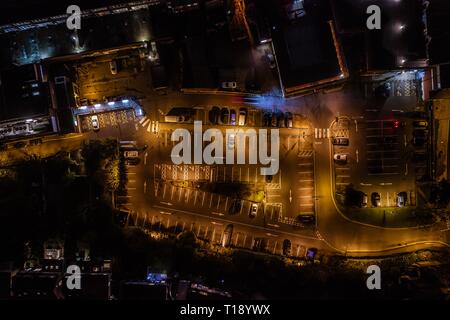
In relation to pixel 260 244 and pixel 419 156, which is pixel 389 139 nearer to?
pixel 419 156

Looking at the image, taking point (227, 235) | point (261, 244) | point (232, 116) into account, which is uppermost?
point (232, 116)

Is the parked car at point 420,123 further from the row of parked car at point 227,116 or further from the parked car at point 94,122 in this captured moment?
the parked car at point 94,122

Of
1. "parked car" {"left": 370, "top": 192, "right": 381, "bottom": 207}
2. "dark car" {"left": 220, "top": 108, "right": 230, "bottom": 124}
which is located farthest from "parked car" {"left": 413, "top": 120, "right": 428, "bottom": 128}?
"dark car" {"left": 220, "top": 108, "right": 230, "bottom": 124}

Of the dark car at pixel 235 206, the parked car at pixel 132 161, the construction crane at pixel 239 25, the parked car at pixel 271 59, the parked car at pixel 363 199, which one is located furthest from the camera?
the dark car at pixel 235 206

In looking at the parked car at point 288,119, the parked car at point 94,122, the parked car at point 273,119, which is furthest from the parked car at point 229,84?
the parked car at point 94,122

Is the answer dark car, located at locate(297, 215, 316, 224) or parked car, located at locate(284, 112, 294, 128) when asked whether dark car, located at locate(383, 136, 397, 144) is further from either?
dark car, located at locate(297, 215, 316, 224)

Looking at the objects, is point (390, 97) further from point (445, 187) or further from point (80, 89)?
point (80, 89)

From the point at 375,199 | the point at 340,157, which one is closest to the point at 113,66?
the point at 340,157

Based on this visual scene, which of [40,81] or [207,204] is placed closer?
[40,81]
